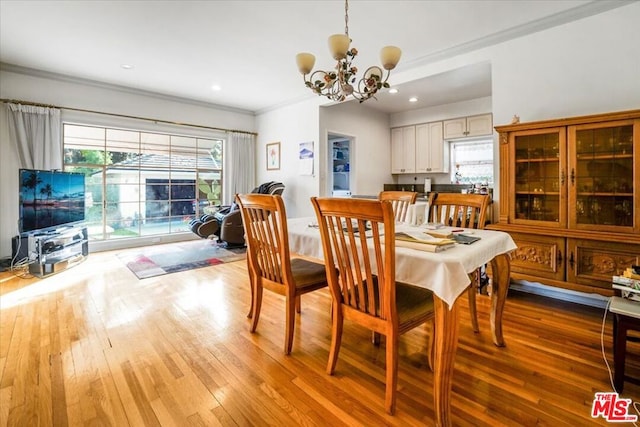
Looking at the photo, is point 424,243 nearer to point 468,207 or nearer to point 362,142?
point 468,207

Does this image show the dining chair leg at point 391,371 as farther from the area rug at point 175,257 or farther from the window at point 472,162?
the window at point 472,162

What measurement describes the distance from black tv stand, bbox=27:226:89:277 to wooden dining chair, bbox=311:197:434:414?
3.74 metres

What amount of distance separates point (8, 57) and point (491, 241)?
18.2ft

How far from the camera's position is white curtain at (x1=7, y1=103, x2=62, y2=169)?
3963mm

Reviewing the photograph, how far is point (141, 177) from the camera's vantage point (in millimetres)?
5375

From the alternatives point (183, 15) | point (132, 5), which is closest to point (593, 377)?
point (183, 15)

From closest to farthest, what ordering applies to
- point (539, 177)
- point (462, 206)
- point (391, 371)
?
point (391, 371) < point (462, 206) < point (539, 177)

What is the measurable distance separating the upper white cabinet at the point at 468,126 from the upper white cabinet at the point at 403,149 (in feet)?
2.24

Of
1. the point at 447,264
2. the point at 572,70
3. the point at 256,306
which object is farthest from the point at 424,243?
the point at 572,70

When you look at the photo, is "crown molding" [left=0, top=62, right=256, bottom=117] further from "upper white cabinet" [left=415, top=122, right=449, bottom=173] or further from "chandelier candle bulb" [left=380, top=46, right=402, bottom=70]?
"chandelier candle bulb" [left=380, top=46, right=402, bottom=70]

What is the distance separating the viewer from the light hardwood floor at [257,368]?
1396mm

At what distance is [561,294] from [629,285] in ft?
4.67

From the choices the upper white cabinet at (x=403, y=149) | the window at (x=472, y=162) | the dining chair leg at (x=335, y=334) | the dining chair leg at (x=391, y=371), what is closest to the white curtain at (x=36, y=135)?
the dining chair leg at (x=335, y=334)

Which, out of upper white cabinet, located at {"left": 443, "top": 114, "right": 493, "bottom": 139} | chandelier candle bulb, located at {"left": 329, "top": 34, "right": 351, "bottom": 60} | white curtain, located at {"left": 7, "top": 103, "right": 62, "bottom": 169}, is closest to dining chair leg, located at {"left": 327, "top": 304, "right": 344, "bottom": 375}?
chandelier candle bulb, located at {"left": 329, "top": 34, "right": 351, "bottom": 60}
